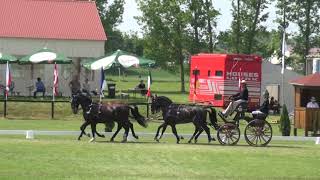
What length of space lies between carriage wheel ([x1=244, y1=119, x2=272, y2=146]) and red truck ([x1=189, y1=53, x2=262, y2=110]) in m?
18.8

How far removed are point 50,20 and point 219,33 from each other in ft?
78.6

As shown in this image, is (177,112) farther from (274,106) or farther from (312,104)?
(274,106)

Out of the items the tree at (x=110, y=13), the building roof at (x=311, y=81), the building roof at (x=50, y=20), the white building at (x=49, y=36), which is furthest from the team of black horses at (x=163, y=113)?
the tree at (x=110, y=13)

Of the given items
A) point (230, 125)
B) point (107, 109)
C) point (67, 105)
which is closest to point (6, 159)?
point (107, 109)

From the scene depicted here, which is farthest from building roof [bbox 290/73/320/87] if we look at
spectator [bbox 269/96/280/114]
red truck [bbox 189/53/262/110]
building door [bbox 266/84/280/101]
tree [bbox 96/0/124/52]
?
tree [bbox 96/0/124/52]

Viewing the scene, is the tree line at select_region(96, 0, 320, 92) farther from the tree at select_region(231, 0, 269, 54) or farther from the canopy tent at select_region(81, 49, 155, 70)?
the canopy tent at select_region(81, 49, 155, 70)

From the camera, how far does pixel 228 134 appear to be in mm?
23281

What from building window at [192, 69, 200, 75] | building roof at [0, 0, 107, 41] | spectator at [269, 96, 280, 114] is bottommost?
spectator at [269, 96, 280, 114]

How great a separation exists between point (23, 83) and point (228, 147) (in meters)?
28.8

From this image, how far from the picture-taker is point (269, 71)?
4972cm

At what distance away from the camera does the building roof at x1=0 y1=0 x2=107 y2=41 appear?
52062 millimetres

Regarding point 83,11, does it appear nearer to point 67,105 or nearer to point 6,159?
point 67,105

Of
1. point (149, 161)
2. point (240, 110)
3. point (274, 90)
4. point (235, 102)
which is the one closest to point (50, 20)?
point (274, 90)

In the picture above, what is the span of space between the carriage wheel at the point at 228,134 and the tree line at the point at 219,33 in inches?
1883
